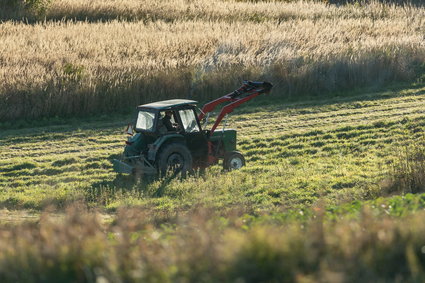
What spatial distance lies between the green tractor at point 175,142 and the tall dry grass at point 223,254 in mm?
6881

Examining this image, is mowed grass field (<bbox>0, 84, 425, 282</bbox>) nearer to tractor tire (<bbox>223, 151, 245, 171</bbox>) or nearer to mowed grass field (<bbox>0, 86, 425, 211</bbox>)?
mowed grass field (<bbox>0, 86, 425, 211</bbox>)

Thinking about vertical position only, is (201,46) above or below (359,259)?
above

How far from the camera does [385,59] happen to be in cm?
2523

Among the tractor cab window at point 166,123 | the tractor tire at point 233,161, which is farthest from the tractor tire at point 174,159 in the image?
the tractor tire at point 233,161

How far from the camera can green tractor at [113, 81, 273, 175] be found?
48.8 ft

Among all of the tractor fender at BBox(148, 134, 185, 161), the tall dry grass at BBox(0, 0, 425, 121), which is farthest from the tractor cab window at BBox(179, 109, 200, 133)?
the tall dry grass at BBox(0, 0, 425, 121)

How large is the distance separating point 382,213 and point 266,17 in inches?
1084

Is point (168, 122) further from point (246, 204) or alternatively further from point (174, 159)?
point (246, 204)

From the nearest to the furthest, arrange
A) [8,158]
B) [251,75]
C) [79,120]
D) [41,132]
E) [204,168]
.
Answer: [204,168]
[8,158]
[41,132]
[79,120]
[251,75]

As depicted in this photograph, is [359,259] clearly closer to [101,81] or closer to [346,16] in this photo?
[101,81]

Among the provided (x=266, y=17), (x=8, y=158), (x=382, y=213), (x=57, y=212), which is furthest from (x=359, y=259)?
(x=266, y=17)

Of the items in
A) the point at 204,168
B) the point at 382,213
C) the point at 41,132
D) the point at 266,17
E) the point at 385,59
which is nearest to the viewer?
the point at 382,213

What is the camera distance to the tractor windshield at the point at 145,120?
15.3 meters

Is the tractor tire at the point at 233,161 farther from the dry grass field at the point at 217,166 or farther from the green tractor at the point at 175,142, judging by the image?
the dry grass field at the point at 217,166
